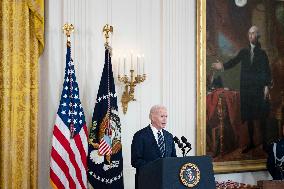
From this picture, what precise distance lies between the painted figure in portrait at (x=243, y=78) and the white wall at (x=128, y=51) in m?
0.40

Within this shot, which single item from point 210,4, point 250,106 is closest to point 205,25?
point 210,4

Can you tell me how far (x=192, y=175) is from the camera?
16.1 ft

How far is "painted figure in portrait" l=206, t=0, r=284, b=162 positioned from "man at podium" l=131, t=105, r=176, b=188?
7.50 ft

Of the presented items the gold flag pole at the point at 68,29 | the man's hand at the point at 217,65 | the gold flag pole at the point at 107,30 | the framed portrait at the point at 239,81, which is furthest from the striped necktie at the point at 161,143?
the man's hand at the point at 217,65

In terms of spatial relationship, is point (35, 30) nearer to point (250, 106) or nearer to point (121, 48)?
point (121, 48)

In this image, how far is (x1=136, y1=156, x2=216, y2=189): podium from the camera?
4.82m

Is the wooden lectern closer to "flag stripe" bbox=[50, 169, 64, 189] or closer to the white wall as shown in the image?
the white wall

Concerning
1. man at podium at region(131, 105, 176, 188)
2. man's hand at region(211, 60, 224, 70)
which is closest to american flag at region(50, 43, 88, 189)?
man at podium at region(131, 105, 176, 188)

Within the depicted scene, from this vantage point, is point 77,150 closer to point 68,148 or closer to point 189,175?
point 68,148

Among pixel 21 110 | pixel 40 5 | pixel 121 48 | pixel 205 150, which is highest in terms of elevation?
pixel 40 5

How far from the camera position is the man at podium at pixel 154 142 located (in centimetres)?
605

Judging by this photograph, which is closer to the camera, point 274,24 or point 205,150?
point 205,150

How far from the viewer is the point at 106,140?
22.9 ft

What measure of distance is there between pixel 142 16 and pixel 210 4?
1386 millimetres
